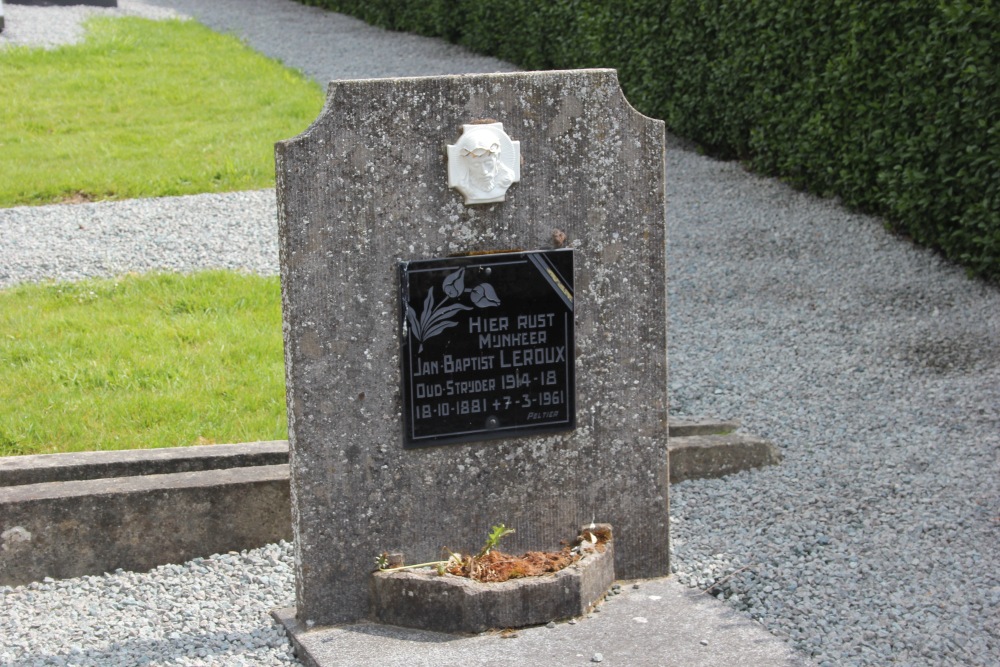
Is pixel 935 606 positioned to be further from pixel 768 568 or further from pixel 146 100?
pixel 146 100

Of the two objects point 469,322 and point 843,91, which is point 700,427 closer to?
point 469,322

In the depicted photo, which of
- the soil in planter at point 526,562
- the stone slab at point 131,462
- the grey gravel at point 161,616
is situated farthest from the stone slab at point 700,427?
the grey gravel at point 161,616

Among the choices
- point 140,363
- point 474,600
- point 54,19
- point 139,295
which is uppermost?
point 54,19

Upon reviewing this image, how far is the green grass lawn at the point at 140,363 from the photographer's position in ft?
17.2

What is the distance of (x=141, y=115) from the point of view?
12.0 meters

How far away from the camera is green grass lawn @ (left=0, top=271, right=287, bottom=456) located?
523 cm

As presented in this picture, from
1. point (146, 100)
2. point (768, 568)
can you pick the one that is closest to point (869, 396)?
point (768, 568)

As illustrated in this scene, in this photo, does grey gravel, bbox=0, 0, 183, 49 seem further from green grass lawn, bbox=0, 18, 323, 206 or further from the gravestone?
the gravestone

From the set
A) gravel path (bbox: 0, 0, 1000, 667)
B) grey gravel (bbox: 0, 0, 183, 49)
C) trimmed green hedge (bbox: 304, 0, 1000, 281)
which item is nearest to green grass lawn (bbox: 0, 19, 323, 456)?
gravel path (bbox: 0, 0, 1000, 667)

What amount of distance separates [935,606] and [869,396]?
2.10 m

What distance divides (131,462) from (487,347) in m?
1.60

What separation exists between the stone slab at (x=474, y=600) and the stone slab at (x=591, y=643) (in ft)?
0.11

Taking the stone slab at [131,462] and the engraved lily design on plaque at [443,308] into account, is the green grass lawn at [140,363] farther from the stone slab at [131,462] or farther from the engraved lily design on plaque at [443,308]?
the engraved lily design on plaque at [443,308]

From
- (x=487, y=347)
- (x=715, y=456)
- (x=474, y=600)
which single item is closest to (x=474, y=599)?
(x=474, y=600)
